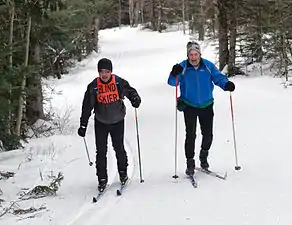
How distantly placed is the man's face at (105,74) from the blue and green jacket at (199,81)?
3.51ft

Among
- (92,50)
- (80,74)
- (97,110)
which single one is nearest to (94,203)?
(97,110)

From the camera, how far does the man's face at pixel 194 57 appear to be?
7.50 meters

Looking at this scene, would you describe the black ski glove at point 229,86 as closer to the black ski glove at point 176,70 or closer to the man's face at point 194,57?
the man's face at point 194,57

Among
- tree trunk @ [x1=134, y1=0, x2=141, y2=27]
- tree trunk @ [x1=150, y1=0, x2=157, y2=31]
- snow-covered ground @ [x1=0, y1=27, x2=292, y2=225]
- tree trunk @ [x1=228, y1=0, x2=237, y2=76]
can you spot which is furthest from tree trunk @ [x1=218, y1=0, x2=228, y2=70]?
tree trunk @ [x1=134, y1=0, x2=141, y2=27]

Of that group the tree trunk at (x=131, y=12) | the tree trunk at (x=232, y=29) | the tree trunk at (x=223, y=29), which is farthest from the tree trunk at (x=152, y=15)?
the tree trunk at (x=232, y=29)

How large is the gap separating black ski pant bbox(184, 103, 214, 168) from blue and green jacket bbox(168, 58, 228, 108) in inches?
4.1

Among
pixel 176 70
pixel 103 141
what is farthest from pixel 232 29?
pixel 103 141

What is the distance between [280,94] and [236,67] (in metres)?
6.93

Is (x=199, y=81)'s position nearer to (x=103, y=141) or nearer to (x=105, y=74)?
(x=105, y=74)

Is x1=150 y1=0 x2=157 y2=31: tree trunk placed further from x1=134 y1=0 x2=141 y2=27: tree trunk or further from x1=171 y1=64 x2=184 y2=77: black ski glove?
x1=171 y1=64 x2=184 y2=77: black ski glove

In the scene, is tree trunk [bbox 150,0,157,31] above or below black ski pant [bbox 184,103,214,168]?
below

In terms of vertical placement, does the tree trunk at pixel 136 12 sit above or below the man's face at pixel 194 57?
below

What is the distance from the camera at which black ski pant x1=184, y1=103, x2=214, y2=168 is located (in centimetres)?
775

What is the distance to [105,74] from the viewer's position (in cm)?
716
